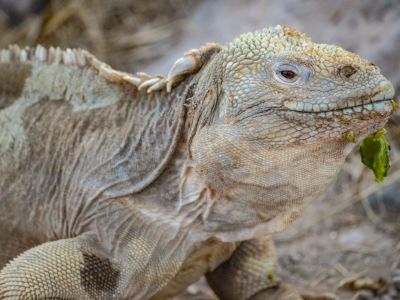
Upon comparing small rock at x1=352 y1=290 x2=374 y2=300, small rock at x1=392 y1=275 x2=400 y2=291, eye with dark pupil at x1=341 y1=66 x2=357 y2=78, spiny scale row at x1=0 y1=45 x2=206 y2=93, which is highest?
spiny scale row at x1=0 y1=45 x2=206 y2=93

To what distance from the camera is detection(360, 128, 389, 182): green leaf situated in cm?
558

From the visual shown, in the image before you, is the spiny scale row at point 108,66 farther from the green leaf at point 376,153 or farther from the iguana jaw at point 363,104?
the green leaf at point 376,153

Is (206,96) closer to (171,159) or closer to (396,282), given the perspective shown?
(171,159)

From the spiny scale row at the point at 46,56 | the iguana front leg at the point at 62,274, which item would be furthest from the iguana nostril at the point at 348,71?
the spiny scale row at the point at 46,56

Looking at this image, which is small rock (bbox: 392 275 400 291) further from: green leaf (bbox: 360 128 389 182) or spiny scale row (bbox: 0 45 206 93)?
spiny scale row (bbox: 0 45 206 93)

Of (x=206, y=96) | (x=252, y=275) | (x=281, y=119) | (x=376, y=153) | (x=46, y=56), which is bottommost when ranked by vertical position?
(x=252, y=275)

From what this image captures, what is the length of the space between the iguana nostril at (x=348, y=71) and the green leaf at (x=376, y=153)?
606 mm

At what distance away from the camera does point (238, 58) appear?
5.44 m

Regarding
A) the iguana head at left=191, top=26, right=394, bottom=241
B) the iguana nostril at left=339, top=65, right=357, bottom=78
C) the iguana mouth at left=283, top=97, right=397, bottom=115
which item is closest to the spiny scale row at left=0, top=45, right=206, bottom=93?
the iguana head at left=191, top=26, right=394, bottom=241

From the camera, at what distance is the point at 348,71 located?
5062 millimetres

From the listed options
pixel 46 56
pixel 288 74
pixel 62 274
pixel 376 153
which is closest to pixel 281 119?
pixel 288 74

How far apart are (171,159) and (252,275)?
127 centimetres

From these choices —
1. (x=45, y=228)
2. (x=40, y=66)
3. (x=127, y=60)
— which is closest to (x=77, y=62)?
(x=40, y=66)

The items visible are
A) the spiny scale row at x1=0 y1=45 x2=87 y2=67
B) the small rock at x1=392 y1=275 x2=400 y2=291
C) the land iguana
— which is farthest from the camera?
the small rock at x1=392 y1=275 x2=400 y2=291
